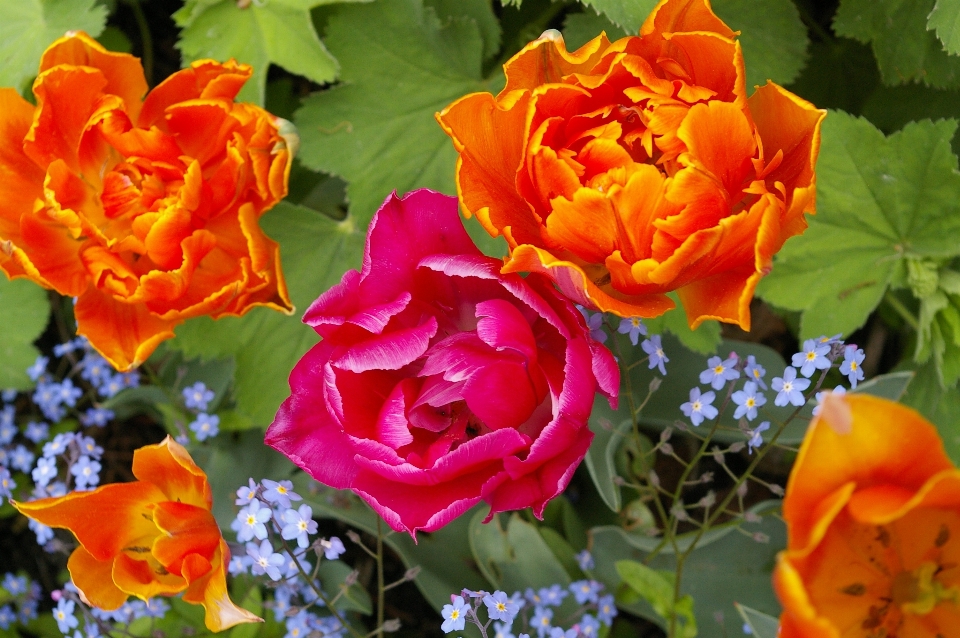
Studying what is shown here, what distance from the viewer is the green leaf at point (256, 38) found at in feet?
4.28

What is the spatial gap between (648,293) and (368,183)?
63 centimetres

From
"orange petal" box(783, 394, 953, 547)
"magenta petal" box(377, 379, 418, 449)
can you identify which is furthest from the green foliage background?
"orange petal" box(783, 394, 953, 547)

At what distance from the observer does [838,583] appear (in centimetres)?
74

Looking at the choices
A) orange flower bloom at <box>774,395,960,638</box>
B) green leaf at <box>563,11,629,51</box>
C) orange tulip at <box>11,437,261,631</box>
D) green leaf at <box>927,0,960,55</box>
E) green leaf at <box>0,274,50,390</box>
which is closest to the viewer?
orange flower bloom at <box>774,395,960,638</box>

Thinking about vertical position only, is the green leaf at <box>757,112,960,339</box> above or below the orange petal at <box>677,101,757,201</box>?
below

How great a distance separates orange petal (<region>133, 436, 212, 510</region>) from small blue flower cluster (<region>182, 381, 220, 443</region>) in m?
0.33

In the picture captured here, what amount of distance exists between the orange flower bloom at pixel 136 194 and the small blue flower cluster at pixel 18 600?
1.81 feet

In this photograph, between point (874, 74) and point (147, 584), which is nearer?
point (147, 584)

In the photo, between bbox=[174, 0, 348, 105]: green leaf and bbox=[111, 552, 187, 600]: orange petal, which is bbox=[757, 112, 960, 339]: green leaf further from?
bbox=[111, 552, 187, 600]: orange petal

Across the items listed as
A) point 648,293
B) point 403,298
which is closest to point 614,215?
point 648,293

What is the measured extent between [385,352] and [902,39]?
3.04ft

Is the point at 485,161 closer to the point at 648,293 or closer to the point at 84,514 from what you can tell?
the point at 648,293

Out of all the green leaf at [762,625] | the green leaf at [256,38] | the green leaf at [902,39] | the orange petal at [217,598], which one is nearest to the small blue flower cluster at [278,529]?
the orange petal at [217,598]

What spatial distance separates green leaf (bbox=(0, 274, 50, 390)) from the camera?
4.87 feet
